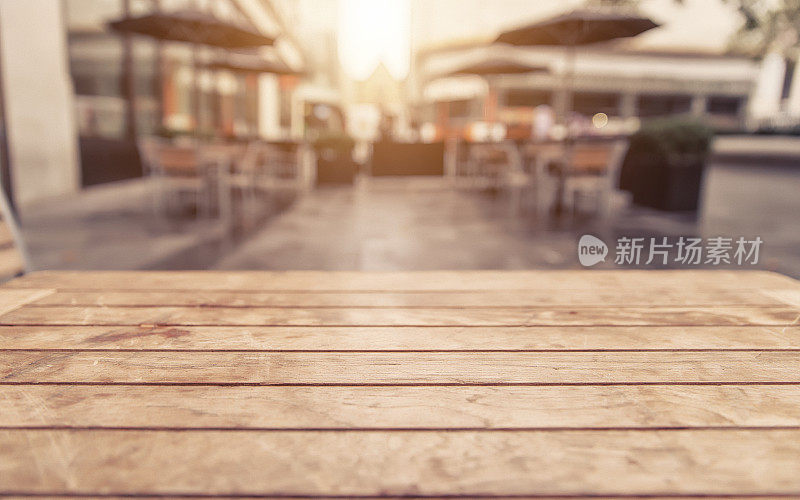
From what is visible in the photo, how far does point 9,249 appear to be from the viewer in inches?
58.7

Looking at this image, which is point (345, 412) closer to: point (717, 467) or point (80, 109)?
point (717, 467)

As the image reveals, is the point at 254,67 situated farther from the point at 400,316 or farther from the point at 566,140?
the point at 400,316

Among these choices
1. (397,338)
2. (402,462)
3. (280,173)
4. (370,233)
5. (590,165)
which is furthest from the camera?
(280,173)

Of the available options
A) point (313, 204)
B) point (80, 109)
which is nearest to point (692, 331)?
point (313, 204)

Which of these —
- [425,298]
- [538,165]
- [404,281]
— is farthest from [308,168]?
[425,298]

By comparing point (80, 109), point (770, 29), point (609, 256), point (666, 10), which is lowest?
point (609, 256)

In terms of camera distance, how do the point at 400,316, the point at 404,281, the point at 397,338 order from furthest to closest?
the point at 404,281 < the point at 400,316 < the point at 397,338

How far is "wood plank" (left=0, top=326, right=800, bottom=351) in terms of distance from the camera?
3.22 feet

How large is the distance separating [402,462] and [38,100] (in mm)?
7564

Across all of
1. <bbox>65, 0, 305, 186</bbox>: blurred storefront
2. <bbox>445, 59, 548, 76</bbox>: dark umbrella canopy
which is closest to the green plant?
<bbox>445, 59, 548, 76</bbox>: dark umbrella canopy

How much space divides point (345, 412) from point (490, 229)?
4861mm

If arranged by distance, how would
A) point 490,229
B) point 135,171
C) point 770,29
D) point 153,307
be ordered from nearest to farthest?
point 153,307 → point 490,229 → point 770,29 → point 135,171

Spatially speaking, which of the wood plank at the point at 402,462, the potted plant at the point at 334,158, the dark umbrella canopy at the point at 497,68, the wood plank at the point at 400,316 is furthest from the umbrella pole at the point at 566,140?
the wood plank at the point at 402,462

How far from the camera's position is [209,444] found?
671mm
